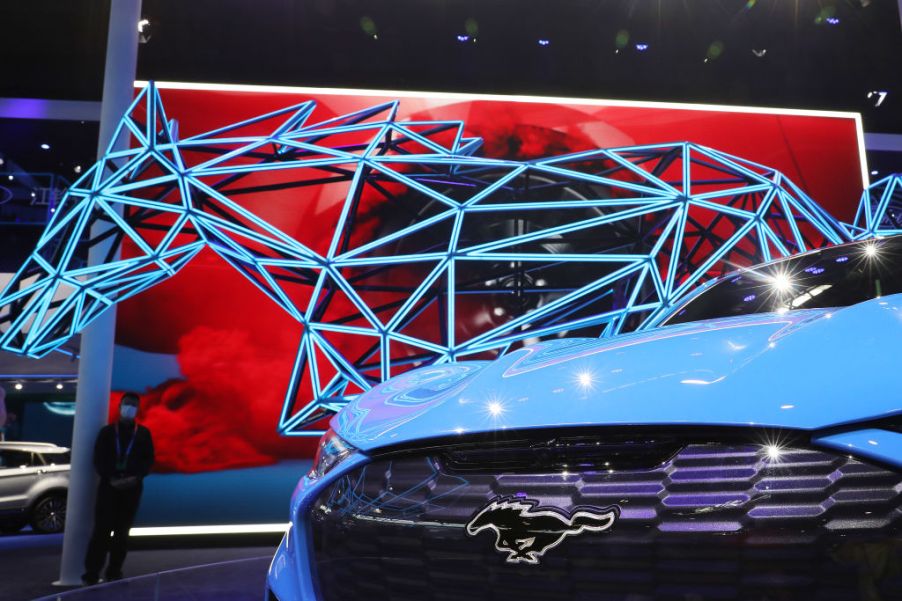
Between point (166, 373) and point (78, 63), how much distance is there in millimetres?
3895

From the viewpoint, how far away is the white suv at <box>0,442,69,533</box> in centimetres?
945

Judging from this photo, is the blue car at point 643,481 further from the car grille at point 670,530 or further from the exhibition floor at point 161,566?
the exhibition floor at point 161,566

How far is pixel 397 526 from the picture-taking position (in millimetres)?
1250

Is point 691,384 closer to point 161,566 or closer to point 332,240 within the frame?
point 332,240

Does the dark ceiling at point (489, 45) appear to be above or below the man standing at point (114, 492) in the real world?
above

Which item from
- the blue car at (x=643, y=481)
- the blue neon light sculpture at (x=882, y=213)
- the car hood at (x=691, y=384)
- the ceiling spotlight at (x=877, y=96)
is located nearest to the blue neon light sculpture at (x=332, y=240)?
the blue neon light sculpture at (x=882, y=213)

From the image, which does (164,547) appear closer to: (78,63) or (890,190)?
(78,63)

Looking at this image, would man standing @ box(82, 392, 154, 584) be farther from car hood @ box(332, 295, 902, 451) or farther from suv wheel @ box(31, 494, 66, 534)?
suv wheel @ box(31, 494, 66, 534)

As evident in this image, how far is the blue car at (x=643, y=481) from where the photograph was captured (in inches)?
37.1

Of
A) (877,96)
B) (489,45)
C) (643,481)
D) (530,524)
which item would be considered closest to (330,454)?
(530,524)

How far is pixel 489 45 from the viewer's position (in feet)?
24.6

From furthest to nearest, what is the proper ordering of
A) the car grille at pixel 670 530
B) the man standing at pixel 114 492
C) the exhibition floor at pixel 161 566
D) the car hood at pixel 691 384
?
the man standing at pixel 114 492 → the exhibition floor at pixel 161 566 → the car hood at pixel 691 384 → the car grille at pixel 670 530

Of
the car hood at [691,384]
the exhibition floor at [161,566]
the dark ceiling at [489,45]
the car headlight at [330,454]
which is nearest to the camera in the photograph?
the car hood at [691,384]

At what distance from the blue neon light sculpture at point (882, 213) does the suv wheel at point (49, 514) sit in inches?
428
